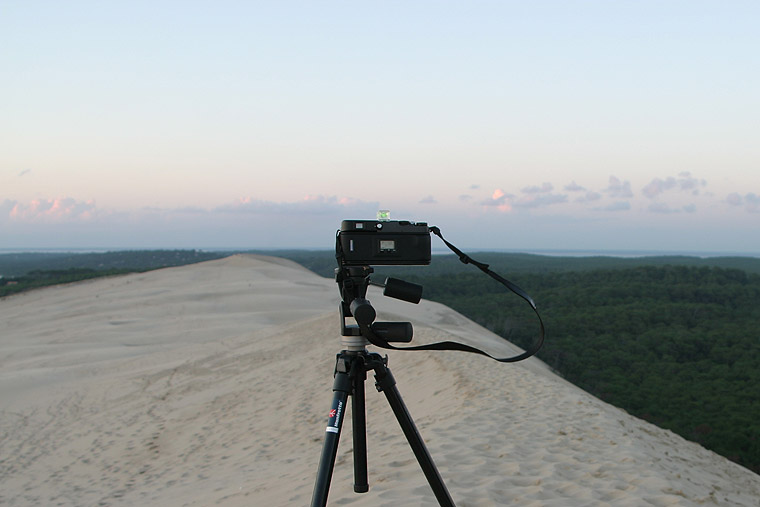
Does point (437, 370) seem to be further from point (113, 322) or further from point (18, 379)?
point (113, 322)

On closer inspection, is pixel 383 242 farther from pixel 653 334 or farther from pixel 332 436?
pixel 653 334

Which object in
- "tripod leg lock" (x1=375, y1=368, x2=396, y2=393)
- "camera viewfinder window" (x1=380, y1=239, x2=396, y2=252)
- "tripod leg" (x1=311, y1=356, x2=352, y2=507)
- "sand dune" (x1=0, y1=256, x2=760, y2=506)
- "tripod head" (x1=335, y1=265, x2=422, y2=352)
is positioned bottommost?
"sand dune" (x1=0, y1=256, x2=760, y2=506)

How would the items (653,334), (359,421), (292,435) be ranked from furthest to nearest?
(653,334), (292,435), (359,421)

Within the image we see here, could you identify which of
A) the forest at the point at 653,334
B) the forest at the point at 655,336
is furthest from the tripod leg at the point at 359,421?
the forest at the point at 655,336

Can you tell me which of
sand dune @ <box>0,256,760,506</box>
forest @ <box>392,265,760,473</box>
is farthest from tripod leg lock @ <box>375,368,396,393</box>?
forest @ <box>392,265,760,473</box>

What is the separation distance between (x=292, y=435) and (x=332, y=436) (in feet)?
18.6

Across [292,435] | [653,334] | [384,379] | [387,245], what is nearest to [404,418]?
[384,379]

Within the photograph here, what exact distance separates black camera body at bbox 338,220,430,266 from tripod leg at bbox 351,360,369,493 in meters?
0.58

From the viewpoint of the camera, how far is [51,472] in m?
8.31

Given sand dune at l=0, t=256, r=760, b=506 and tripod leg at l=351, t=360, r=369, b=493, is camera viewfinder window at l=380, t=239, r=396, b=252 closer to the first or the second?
tripod leg at l=351, t=360, r=369, b=493

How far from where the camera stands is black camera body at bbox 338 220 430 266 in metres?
2.62

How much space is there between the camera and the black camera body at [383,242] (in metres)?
2.62

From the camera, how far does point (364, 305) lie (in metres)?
2.56

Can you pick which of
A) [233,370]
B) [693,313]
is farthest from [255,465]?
[693,313]
